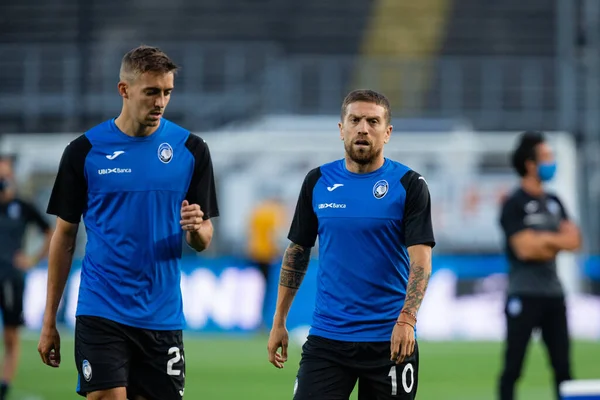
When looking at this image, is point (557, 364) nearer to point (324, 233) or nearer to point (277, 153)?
point (324, 233)

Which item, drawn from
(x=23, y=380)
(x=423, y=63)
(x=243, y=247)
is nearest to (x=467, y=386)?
(x=23, y=380)

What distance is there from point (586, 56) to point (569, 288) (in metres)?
4.41

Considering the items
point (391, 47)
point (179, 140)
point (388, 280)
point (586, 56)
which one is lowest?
point (388, 280)

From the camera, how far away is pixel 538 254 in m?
8.56

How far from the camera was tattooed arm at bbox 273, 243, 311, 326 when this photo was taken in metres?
5.84

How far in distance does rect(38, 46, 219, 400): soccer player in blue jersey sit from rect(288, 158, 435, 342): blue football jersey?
0.66 metres

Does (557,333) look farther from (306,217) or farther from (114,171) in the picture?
(114,171)

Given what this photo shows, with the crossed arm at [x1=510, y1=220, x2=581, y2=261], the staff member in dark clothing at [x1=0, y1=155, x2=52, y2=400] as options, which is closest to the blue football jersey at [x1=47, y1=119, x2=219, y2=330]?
the crossed arm at [x1=510, y1=220, x2=581, y2=261]

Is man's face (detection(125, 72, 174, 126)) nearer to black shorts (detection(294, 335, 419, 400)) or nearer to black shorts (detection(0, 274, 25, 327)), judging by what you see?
black shorts (detection(294, 335, 419, 400))

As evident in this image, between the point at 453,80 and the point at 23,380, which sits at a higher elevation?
the point at 453,80

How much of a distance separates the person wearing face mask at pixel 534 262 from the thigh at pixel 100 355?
3883mm

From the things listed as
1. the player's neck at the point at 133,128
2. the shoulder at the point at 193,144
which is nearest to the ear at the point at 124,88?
the player's neck at the point at 133,128

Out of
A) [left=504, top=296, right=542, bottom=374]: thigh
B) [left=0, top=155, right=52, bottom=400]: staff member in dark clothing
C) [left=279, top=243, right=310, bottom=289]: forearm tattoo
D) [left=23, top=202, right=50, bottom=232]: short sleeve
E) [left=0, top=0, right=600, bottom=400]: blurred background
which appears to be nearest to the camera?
[left=279, top=243, right=310, bottom=289]: forearm tattoo

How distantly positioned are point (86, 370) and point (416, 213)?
5.75 ft
